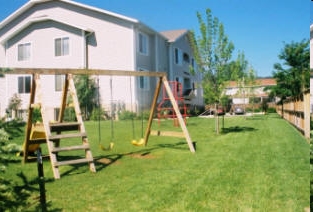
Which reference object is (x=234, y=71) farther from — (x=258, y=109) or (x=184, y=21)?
(x=258, y=109)

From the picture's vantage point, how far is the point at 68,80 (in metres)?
4.61

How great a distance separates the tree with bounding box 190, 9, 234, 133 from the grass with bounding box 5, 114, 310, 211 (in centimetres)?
247

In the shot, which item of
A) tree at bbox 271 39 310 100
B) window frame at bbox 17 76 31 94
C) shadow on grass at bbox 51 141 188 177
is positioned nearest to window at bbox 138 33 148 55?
window frame at bbox 17 76 31 94

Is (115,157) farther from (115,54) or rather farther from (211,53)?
(115,54)

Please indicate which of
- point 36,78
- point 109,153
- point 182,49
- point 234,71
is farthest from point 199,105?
point 36,78

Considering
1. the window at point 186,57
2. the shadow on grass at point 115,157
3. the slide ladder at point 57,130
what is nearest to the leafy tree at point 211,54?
the shadow on grass at point 115,157

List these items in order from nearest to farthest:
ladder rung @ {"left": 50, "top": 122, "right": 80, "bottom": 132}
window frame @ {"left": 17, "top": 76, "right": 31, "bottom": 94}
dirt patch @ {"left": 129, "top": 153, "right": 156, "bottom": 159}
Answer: ladder rung @ {"left": 50, "top": 122, "right": 80, "bottom": 132}, window frame @ {"left": 17, "top": 76, "right": 31, "bottom": 94}, dirt patch @ {"left": 129, "top": 153, "right": 156, "bottom": 159}

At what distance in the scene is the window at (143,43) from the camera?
47.9 ft

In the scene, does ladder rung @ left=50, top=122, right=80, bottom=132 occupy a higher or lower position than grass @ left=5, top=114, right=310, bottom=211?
higher

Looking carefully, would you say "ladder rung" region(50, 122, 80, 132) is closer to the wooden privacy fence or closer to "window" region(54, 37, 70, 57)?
"window" region(54, 37, 70, 57)

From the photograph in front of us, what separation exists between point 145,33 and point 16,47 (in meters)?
11.8

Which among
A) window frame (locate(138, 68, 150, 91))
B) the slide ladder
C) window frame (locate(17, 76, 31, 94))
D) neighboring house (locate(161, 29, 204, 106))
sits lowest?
the slide ladder

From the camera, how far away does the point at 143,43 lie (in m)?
14.9

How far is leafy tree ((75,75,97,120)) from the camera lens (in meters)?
11.3
